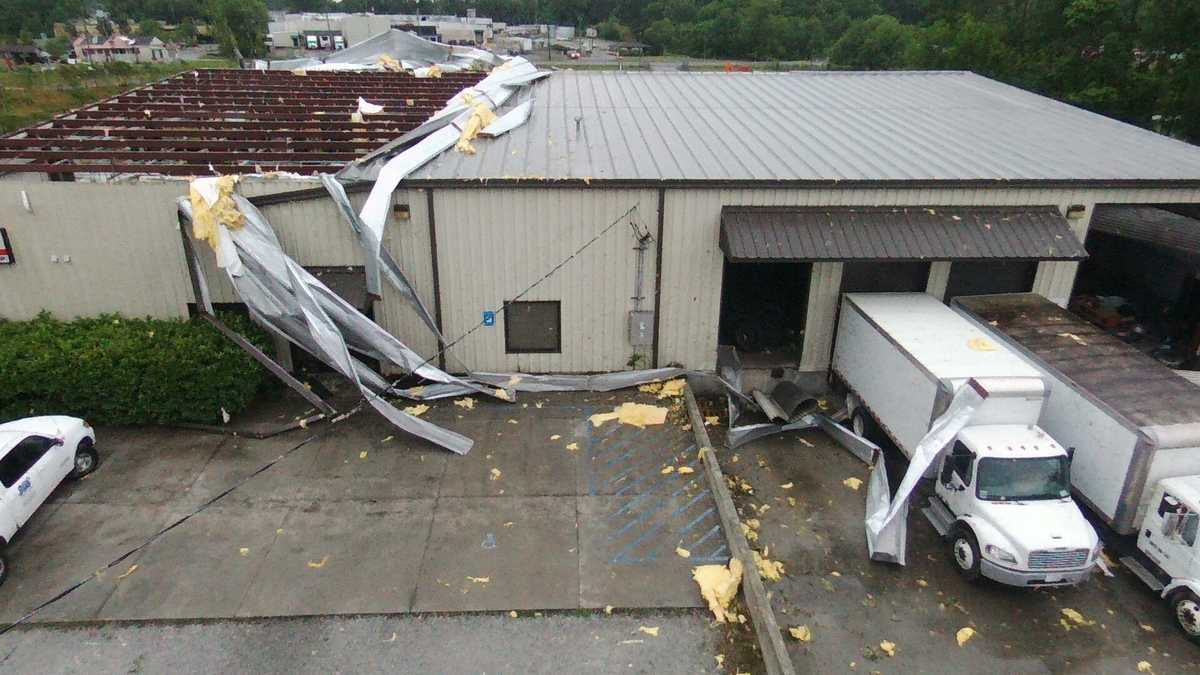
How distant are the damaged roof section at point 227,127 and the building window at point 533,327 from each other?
15.8 feet

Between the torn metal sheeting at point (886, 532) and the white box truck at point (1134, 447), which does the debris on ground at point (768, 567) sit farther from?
the white box truck at point (1134, 447)

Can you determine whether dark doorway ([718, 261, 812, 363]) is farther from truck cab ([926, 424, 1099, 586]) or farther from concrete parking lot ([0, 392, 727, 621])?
truck cab ([926, 424, 1099, 586])

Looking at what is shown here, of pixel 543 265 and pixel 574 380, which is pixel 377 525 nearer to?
pixel 574 380

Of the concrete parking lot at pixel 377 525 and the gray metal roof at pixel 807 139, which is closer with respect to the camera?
the concrete parking lot at pixel 377 525

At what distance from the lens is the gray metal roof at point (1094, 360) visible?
1078 cm

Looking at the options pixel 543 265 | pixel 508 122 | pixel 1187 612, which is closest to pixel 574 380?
pixel 543 265

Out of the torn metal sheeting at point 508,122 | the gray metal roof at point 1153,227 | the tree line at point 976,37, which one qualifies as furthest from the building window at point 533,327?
the tree line at point 976,37

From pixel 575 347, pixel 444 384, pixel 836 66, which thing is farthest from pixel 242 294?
pixel 836 66

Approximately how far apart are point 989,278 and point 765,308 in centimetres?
470

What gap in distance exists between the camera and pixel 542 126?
17734 millimetres

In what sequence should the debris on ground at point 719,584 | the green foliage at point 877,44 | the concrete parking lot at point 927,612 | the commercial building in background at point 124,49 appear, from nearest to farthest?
the concrete parking lot at point 927,612 → the debris on ground at point 719,584 → the green foliage at point 877,44 → the commercial building in background at point 124,49

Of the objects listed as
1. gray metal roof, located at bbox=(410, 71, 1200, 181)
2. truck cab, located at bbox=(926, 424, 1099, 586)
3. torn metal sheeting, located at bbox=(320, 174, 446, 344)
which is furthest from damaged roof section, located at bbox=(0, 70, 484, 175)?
truck cab, located at bbox=(926, 424, 1099, 586)

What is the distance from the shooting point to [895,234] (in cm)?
1403

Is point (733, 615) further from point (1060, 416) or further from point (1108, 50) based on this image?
point (1108, 50)
